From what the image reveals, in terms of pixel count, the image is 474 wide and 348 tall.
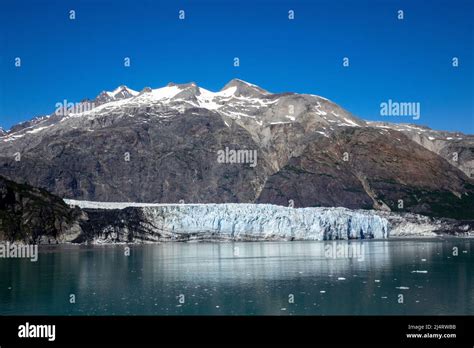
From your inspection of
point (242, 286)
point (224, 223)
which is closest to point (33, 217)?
point (224, 223)

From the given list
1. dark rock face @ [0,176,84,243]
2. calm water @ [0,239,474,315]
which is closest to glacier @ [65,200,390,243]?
dark rock face @ [0,176,84,243]

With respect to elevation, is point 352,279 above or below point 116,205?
below

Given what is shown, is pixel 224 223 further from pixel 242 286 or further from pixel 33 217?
pixel 242 286

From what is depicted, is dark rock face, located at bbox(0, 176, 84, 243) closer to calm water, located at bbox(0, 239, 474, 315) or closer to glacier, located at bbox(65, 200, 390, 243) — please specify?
glacier, located at bbox(65, 200, 390, 243)

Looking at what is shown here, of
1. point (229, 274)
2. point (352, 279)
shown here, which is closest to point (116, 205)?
point (229, 274)
